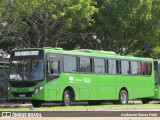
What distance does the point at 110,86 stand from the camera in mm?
32094

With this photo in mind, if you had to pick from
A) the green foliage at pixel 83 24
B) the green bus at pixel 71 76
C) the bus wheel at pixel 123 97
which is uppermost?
the green foliage at pixel 83 24

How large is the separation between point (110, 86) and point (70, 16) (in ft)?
19.1

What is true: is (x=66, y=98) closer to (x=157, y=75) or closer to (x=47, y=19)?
(x=47, y=19)

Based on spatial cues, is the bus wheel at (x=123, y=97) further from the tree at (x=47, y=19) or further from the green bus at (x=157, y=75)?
the tree at (x=47, y=19)

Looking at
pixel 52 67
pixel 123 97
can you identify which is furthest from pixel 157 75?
pixel 52 67

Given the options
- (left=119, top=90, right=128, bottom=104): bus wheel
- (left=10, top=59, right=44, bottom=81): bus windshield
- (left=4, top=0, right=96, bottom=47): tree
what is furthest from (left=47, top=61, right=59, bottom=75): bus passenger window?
(left=119, top=90, right=128, bottom=104): bus wheel

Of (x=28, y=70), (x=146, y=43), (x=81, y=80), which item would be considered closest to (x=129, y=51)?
(x=146, y=43)

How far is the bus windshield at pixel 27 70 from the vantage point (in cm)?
2711

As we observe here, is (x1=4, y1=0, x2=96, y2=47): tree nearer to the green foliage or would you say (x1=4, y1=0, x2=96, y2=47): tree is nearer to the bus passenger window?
→ the green foliage

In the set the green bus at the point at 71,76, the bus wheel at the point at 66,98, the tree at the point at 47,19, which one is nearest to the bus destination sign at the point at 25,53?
the green bus at the point at 71,76

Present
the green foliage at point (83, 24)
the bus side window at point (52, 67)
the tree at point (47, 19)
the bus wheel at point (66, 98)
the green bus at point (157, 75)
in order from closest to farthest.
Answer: the bus side window at point (52, 67)
the bus wheel at point (66, 98)
the tree at point (47, 19)
the green foliage at point (83, 24)
the green bus at point (157, 75)

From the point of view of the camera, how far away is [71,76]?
28781 millimetres

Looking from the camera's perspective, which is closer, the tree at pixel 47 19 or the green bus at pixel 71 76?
the green bus at pixel 71 76

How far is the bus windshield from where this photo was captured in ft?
88.9
